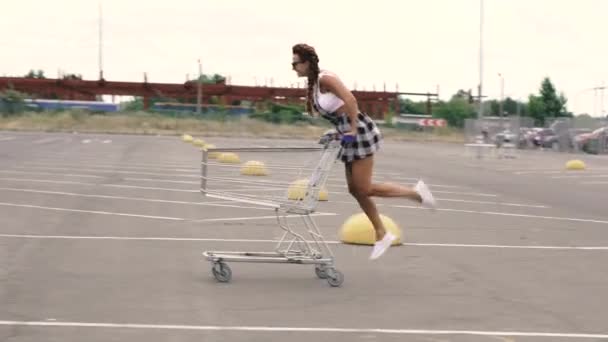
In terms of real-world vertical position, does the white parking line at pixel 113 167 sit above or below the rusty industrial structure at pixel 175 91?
below

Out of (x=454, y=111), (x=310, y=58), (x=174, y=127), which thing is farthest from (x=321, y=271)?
(x=454, y=111)

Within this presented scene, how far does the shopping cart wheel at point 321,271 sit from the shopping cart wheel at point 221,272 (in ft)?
2.45

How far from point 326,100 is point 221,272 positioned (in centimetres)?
161

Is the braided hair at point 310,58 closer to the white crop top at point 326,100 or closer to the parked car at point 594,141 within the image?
the white crop top at point 326,100

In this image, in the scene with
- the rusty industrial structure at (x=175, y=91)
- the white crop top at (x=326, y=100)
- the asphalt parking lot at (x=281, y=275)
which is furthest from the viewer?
the rusty industrial structure at (x=175, y=91)

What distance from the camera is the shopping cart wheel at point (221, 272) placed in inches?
355

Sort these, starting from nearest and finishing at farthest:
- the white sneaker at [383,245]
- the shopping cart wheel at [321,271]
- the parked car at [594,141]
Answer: the shopping cart wheel at [321,271] → the white sneaker at [383,245] → the parked car at [594,141]

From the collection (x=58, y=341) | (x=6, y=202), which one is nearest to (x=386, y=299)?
(x=58, y=341)

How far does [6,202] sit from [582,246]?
8636 mm

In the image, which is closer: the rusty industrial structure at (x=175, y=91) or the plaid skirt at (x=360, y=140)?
the plaid skirt at (x=360, y=140)

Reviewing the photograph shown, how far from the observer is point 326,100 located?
29.1 feet

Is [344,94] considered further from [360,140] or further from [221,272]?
[221,272]

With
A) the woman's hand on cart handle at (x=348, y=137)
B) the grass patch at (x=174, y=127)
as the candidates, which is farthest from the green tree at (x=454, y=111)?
the woman's hand on cart handle at (x=348, y=137)

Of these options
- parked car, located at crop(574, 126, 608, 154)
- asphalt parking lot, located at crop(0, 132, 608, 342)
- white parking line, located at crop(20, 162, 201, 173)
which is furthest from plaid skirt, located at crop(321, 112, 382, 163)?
parked car, located at crop(574, 126, 608, 154)
